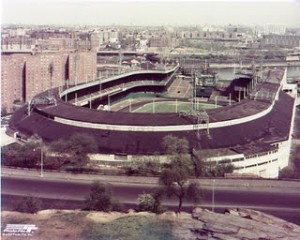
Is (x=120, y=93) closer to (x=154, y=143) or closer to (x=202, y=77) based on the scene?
(x=202, y=77)

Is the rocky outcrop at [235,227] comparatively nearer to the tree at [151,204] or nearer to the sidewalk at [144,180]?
the tree at [151,204]

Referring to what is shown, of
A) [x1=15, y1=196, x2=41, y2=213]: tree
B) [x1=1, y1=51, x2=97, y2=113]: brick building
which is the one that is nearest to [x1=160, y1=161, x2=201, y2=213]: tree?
[x1=15, y1=196, x2=41, y2=213]: tree

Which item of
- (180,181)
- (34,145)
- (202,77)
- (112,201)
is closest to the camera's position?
(112,201)

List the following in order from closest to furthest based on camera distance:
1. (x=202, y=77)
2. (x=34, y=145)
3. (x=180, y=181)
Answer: (x=180, y=181), (x=34, y=145), (x=202, y=77)

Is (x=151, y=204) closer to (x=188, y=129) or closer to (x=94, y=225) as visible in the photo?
(x=94, y=225)

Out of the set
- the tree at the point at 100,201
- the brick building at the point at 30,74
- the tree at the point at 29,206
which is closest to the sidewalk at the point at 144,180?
the tree at the point at 100,201

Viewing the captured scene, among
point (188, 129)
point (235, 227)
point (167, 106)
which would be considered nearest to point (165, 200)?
point (235, 227)

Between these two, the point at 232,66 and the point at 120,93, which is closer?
the point at 120,93

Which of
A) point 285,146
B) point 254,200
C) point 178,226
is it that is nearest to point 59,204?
point 178,226
